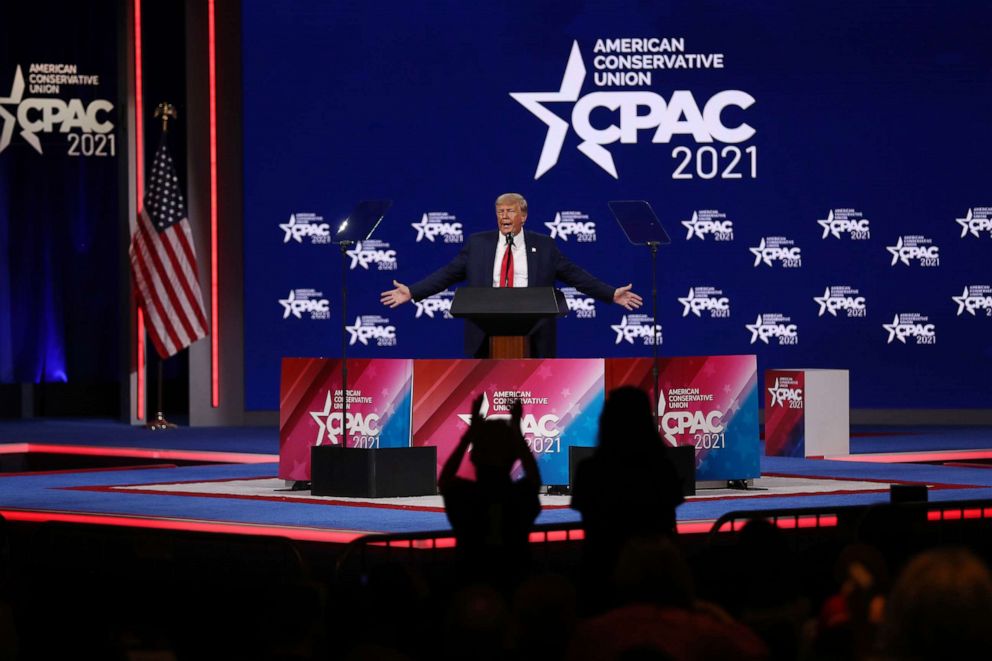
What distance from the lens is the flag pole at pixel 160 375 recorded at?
20891 mm

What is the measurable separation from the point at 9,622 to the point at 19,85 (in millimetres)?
18150

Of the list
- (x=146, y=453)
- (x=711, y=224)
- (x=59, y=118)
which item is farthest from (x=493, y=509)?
(x=59, y=118)

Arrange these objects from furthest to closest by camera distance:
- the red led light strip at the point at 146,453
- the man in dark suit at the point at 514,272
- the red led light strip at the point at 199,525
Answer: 1. the red led light strip at the point at 146,453
2. the man in dark suit at the point at 514,272
3. the red led light strip at the point at 199,525

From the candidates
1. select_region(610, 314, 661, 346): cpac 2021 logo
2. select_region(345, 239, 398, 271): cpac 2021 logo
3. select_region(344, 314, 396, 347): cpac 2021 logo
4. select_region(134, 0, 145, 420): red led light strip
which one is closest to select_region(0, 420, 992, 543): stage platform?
select_region(134, 0, 145, 420): red led light strip

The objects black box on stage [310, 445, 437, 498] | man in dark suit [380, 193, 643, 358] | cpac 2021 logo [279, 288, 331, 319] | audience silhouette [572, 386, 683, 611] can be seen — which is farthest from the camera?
cpac 2021 logo [279, 288, 331, 319]

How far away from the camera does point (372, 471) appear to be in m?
12.9

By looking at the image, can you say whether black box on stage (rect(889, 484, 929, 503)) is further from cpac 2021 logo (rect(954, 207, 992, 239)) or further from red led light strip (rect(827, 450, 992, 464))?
cpac 2021 logo (rect(954, 207, 992, 239))

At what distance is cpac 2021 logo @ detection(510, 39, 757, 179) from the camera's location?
20859 mm

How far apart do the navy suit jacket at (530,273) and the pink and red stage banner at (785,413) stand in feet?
12.4

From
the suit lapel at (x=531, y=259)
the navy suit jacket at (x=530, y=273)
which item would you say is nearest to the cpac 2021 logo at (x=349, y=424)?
the navy suit jacket at (x=530, y=273)

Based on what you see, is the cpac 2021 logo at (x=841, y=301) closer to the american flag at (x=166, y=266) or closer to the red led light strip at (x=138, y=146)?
the american flag at (x=166, y=266)

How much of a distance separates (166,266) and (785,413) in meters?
7.88

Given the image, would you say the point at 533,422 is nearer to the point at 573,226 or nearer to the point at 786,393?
the point at 786,393

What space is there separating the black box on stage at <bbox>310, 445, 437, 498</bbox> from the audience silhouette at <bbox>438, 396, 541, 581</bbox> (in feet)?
19.2
